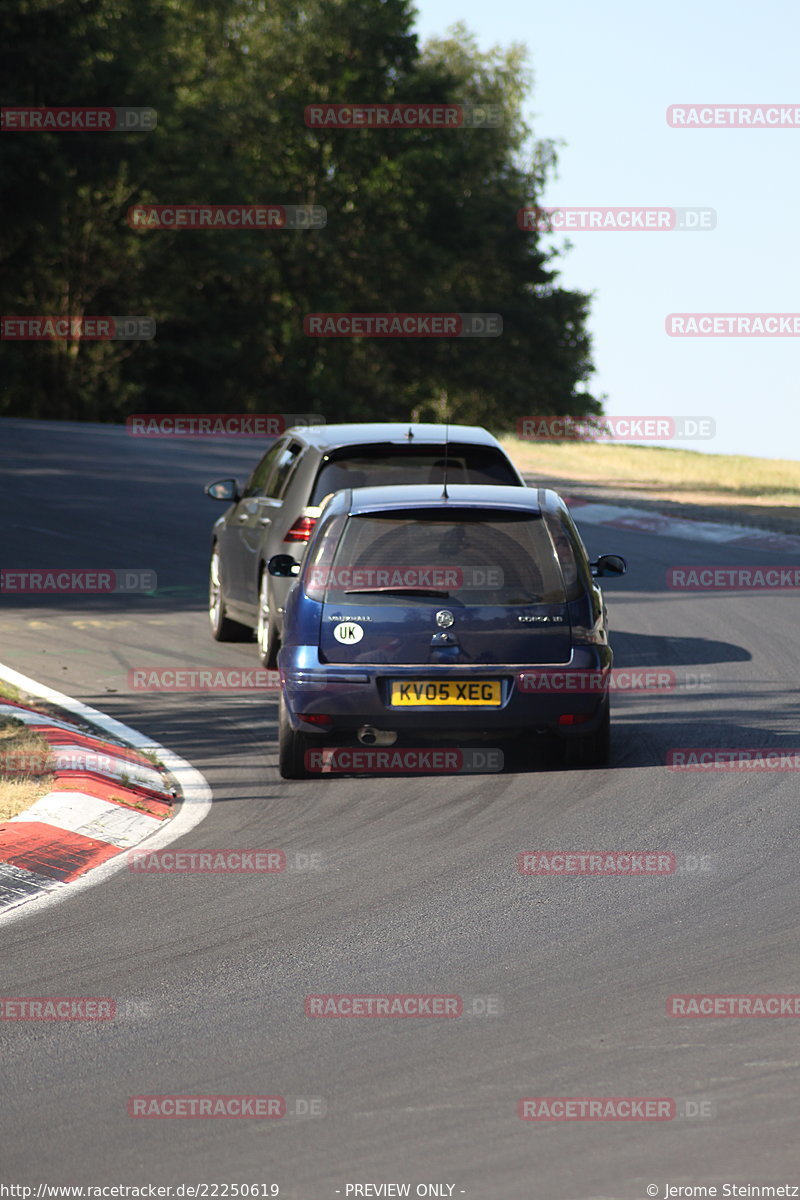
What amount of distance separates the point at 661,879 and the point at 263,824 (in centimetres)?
221

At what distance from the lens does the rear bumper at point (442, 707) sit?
31.4ft

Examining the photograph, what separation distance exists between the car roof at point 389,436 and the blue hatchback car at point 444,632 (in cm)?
259

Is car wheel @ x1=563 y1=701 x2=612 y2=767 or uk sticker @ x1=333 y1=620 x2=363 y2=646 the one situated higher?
uk sticker @ x1=333 y1=620 x2=363 y2=646

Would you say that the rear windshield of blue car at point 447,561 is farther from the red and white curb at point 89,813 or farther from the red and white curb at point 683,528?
the red and white curb at point 683,528

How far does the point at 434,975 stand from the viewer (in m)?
6.16

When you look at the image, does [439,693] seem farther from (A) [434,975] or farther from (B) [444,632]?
(A) [434,975]

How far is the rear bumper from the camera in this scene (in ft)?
31.4

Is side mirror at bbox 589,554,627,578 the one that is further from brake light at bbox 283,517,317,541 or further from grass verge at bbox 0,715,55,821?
grass verge at bbox 0,715,55,821

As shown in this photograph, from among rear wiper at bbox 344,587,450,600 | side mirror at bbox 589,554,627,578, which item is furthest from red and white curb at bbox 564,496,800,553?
rear wiper at bbox 344,587,450,600

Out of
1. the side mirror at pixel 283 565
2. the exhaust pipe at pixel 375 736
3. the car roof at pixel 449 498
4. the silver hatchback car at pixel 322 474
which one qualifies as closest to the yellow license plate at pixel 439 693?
the exhaust pipe at pixel 375 736

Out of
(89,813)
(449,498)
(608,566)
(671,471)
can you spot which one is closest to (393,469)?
(608,566)

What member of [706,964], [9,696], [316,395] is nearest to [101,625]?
[9,696]

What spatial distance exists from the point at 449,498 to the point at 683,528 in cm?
1496

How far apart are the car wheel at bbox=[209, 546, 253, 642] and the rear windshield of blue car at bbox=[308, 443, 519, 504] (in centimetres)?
221
